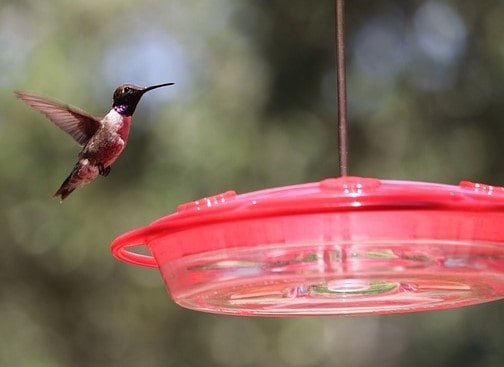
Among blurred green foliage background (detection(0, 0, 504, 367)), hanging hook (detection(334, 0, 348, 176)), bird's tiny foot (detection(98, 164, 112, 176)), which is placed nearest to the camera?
hanging hook (detection(334, 0, 348, 176))

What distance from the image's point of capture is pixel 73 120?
14.0 feet

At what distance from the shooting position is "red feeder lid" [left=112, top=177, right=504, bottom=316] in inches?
85.0

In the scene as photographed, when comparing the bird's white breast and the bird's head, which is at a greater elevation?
the bird's head

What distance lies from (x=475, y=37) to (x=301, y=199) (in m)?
6.33

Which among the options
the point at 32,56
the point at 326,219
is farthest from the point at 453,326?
the point at 326,219

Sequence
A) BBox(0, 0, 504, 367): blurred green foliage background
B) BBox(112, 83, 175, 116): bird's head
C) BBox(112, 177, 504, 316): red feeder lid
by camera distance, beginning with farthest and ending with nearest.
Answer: BBox(0, 0, 504, 367): blurred green foliage background < BBox(112, 83, 175, 116): bird's head < BBox(112, 177, 504, 316): red feeder lid

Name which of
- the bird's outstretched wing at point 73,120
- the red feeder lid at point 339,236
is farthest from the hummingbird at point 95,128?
the red feeder lid at point 339,236

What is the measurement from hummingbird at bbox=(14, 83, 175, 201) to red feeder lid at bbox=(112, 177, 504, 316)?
1.49m

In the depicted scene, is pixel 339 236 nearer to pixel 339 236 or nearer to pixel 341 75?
pixel 339 236

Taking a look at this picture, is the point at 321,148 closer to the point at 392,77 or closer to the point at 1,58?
the point at 392,77

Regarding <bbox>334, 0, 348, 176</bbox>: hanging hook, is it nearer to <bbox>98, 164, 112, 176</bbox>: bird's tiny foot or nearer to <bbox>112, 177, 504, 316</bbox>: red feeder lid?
<bbox>112, 177, 504, 316</bbox>: red feeder lid

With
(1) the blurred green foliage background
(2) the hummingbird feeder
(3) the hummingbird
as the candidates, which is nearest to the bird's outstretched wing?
(3) the hummingbird

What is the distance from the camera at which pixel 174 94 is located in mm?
9312

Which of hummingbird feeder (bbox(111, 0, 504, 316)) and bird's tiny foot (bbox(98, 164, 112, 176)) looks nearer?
hummingbird feeder (bbox(111, 0, 504, 316))
